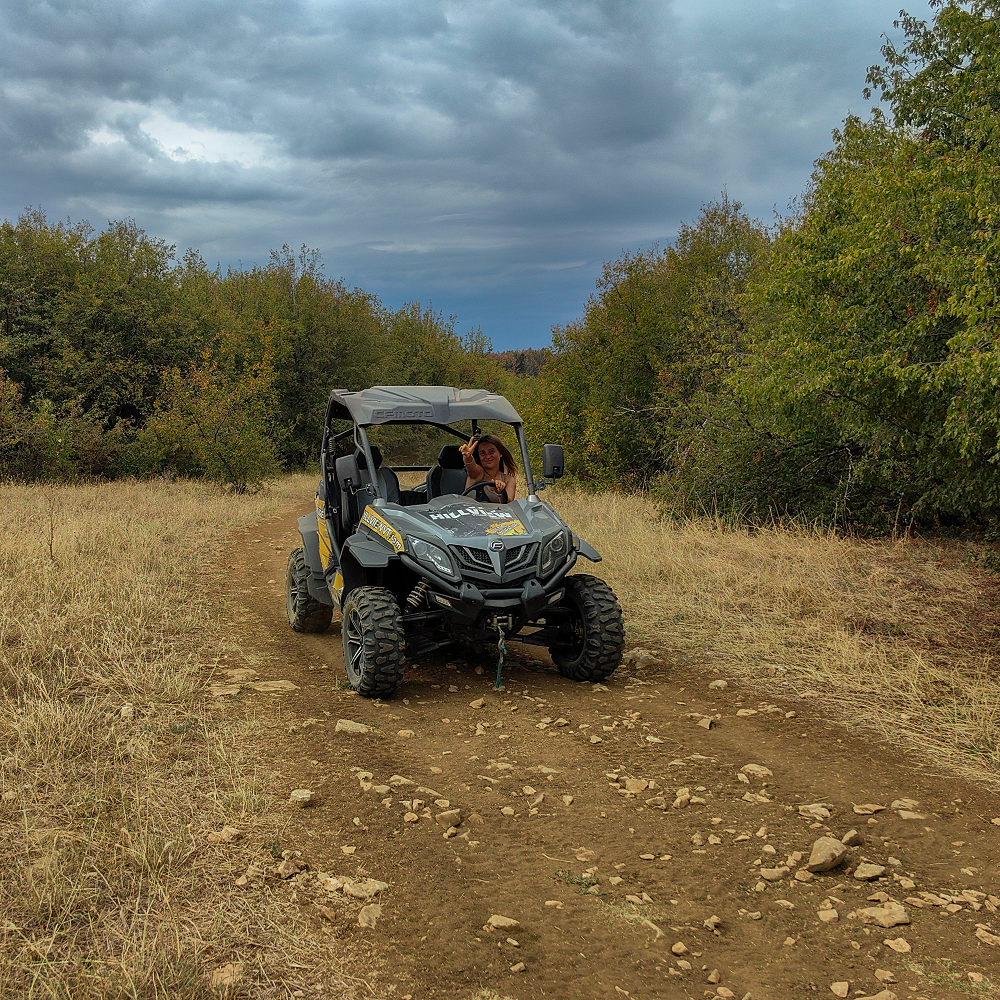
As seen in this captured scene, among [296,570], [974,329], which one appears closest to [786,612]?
[974,329]

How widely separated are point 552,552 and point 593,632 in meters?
0.68

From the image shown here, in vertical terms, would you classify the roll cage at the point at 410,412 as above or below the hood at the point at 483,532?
above

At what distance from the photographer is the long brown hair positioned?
271 inches

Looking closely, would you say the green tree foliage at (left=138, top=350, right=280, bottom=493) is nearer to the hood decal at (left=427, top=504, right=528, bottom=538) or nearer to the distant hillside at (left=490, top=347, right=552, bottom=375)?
the hood decal at (left=427, top=504, right=528, bottom=538)

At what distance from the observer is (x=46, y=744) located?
4344mm

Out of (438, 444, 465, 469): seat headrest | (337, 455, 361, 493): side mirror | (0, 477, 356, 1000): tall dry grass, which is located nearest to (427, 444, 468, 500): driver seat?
(438, 444, 465, 469): seat headrest

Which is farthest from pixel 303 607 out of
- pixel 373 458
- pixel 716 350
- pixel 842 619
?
pixel 716 350

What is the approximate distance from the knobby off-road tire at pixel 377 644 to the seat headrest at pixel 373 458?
1.37 meters

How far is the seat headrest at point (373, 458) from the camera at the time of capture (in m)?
→ 6.65

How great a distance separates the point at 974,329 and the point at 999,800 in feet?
13.0

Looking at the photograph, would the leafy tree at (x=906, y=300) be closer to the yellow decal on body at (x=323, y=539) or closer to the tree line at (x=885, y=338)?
the tree line at (x=885, y=338)

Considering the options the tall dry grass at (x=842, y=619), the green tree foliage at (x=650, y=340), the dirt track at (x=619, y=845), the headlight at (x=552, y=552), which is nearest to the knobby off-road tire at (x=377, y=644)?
the dirt track at (x=619, y=845)

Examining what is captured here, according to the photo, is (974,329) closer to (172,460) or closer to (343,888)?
(343,888)

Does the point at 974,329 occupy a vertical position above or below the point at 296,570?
above
